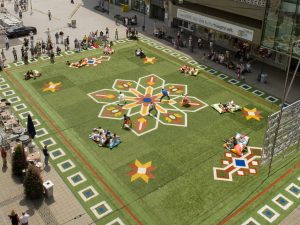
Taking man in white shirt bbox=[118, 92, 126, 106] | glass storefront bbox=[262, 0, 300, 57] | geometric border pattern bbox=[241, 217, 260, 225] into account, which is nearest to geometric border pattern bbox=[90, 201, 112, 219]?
geometric border pattern bbox=[241, 217, 260, 225]

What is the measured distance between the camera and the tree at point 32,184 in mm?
24609

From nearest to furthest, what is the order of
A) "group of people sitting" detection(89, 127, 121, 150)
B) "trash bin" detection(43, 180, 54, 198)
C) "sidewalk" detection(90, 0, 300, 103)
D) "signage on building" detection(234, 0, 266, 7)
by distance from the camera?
"trash bin" detection(43, 180, 54, 198) → "group of people sitting" detection(89, 127, 121, 150) → "sidewalk" detection(90, 0, 300, 103) → "signage on building" detection(234, 0, 266, 7)

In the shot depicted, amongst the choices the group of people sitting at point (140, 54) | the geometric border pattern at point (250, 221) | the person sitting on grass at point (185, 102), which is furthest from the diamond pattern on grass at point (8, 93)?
the geometric border pattern at point (250, 221)

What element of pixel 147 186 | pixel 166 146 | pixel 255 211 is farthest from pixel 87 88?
pixel 255 211

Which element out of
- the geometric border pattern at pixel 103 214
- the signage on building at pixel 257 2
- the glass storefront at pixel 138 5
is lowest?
the geometric border pattern at pixel 103 214

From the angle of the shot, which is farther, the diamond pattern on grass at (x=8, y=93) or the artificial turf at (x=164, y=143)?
the diamond pattern on grass at (x=8, y=93)

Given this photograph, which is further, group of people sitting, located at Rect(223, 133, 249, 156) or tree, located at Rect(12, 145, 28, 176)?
group of people sitting, located at Rect(223, 133, 249, 156)

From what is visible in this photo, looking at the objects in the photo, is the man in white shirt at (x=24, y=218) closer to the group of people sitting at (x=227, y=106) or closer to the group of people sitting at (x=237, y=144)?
the group of people sitting at (x=237, y=144)

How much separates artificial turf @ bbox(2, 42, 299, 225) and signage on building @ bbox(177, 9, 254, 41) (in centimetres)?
705

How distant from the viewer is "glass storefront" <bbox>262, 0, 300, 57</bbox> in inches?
1540

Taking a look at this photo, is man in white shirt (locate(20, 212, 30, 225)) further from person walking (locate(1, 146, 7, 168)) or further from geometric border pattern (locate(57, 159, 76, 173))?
person walking (locate(1, 146, 7, 168))

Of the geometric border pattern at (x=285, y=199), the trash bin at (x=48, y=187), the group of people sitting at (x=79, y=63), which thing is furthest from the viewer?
the group of people sitting at (x=79, y=63)

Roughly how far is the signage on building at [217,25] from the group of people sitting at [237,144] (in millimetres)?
16963

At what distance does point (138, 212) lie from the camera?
81.3ft
